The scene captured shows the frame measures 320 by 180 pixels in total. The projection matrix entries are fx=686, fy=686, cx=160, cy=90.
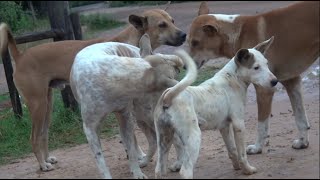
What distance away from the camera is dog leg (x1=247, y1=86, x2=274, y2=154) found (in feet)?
22.3

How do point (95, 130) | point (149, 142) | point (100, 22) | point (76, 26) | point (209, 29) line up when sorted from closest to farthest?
point (95, 130), point (149, 142), point (209, 29), point (76, 26), point (100, 22)

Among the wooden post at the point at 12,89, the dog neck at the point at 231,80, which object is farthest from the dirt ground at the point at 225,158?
the wooden post at the point at 12,89

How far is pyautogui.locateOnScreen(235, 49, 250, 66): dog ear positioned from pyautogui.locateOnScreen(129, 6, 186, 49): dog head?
1847 mm

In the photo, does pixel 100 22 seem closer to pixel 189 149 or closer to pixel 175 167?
pixel 175 167

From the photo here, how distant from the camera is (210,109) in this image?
5.75 meters

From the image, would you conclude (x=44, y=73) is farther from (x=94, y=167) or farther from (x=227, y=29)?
(x=227, y=29)

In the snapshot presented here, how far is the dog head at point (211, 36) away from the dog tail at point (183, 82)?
185cm

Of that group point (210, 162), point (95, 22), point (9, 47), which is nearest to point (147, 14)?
point (9, 47)

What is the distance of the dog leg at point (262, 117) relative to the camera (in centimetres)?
680

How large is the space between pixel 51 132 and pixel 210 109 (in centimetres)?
337

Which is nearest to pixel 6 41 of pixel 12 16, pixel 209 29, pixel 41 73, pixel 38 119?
pixel 41 73

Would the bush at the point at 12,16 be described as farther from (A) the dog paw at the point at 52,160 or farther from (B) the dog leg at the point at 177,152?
(B) the dog leg at the point at 177,152

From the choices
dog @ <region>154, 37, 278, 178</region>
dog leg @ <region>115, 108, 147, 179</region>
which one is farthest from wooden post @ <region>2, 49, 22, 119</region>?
dog @ <region>154, 37, 278, 178</region>

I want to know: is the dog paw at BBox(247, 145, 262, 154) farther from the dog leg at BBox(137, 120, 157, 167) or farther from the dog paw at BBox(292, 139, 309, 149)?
the dog leg at BBox(137, 120, 157, 167)
